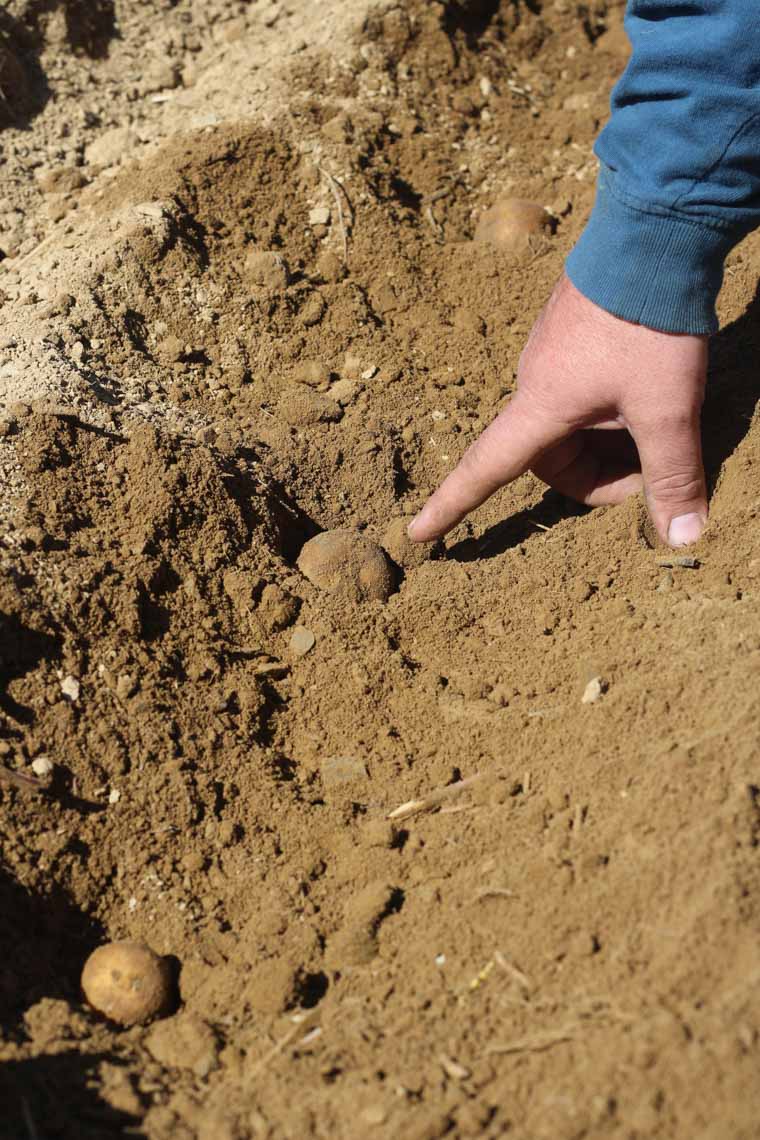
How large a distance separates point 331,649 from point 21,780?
766mm

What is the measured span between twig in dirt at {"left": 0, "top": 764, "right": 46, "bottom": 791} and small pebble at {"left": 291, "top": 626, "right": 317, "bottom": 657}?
67 cm

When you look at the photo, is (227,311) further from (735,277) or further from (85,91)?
(735,277)

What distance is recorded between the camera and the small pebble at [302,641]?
2389 mm

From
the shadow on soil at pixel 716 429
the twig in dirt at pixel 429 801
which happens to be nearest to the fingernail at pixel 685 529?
the shadow on soil at pixel 716 429

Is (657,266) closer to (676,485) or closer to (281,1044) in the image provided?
(676,485)

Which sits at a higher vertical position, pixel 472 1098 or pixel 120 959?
pixel 120 959

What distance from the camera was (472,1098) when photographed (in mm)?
1548

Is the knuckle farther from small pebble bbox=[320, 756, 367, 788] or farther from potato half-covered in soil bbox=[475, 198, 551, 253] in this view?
potato half-covered in soil bbox=[475, 198, 551, 253]

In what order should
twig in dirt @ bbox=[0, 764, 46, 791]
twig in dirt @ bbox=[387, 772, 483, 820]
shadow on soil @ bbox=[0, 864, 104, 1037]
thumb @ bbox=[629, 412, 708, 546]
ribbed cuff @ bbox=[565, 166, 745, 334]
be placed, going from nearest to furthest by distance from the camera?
shadow on soil @ bbox=[0, 864, 104, 1037], twig in dirt @ bbox=[0, 764, 46, 791], twig in dirt @ bbox=[387, 772, 483, 820], ribbed cuff @ bbox=[565, 166, 745, 334], thumb @ bbox=[629, 412, 708, 546]

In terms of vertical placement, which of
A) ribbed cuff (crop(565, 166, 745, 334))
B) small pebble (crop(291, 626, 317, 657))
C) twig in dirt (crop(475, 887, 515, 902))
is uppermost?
ribbed cuff (crop(565, 166, 745, 334))

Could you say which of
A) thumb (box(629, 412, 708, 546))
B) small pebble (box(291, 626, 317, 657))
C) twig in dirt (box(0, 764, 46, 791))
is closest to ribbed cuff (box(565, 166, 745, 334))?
thumb (box(629, 412, 708, 546))

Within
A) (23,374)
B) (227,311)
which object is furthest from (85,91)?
(23,374)

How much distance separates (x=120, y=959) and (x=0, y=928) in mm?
234

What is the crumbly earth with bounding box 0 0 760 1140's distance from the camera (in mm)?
1616
